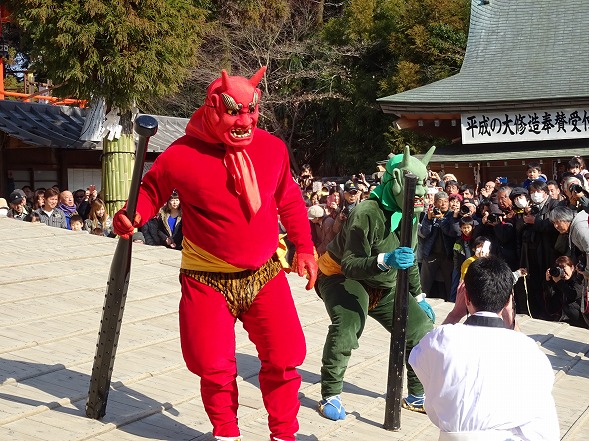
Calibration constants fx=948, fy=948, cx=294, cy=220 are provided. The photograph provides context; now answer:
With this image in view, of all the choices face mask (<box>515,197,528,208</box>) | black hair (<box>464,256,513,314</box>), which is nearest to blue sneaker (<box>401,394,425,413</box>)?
black hair (<box>464,256,513,314</box>)

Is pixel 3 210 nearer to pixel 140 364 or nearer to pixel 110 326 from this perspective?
pixel 140 364

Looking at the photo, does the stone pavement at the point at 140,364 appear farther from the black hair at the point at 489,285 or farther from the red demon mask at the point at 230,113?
the black hair at the point at 489,285

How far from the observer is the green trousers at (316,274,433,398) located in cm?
579

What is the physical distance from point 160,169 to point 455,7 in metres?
20.6

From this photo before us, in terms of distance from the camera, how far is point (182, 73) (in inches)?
565

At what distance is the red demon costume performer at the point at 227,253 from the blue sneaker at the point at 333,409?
3.09ft

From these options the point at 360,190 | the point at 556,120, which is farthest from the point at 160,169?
the point at 556,120

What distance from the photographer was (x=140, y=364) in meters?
6.52

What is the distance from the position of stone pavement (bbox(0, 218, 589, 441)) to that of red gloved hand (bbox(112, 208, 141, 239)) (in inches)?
44.3

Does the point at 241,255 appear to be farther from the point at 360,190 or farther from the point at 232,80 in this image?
the point at 360,190

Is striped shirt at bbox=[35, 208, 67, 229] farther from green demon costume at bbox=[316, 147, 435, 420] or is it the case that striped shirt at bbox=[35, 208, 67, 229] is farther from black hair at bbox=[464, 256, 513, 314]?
black hair at bbox=[464, 256, 513, 314]

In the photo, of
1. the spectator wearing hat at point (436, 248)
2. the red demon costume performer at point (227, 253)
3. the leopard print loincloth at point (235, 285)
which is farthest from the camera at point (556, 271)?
the leopard print loincloth at point (235, 285)

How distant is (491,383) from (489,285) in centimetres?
40

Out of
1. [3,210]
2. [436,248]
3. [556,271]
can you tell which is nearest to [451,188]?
[436,248]
